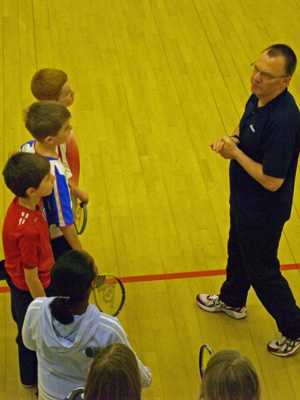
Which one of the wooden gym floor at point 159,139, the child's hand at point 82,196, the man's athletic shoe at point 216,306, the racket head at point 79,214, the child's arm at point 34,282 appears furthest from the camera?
the man's athletic shoe at point 216,306

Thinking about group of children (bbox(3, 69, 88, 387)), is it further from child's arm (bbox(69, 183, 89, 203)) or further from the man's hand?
the man's hand

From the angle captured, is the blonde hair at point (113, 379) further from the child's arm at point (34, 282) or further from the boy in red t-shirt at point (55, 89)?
the boy in red t-shirt at point (55, 89)

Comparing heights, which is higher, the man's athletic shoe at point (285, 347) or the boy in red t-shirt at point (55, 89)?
the boy in red t-shirt at point (55, 89)

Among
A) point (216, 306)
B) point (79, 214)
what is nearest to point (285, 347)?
point (216, 306)

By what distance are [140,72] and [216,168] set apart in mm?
1554

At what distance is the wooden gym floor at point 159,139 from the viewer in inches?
163

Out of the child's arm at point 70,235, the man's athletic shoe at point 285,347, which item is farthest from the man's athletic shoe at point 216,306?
the child's arm at point 70,235

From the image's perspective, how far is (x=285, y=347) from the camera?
401 centimetres

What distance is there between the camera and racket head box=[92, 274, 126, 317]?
354cm

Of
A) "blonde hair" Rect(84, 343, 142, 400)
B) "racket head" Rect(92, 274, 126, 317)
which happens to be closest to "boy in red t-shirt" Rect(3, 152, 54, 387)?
"racket head" Rect(92, 274, 126, 317)

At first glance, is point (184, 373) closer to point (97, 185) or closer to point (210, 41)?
point (97, 185)

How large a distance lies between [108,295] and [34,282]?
520 millimetres

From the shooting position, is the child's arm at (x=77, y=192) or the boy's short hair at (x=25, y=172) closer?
the boy's short hair at (x=25, y=172)

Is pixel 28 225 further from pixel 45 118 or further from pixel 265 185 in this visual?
pixel 265 185
